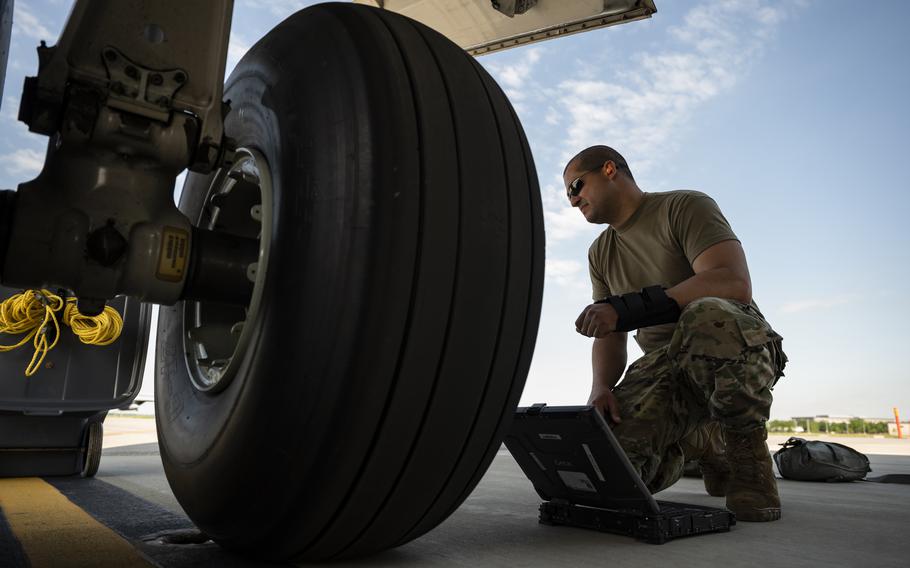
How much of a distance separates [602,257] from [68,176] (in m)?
1.69

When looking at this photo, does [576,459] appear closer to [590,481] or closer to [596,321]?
[590,481]

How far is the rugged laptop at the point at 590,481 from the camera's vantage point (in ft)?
4.01

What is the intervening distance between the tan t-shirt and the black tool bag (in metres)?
0.87

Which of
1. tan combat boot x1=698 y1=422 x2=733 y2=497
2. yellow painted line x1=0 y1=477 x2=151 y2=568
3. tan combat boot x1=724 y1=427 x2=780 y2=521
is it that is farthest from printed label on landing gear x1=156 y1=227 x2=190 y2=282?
tan combat boot x1=698 y1=422 x2=733 y2=497

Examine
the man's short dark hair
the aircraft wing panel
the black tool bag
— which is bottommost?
the black tool bag

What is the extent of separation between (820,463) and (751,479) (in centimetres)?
107

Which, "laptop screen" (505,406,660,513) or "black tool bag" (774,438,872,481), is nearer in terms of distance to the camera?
"laptop screen" (505,406,660,513)

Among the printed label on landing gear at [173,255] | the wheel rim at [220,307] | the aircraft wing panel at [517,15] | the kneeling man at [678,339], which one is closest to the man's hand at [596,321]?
the kneeling man at [678,339]

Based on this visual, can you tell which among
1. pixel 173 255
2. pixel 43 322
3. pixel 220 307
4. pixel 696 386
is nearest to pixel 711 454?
pixel 696 386

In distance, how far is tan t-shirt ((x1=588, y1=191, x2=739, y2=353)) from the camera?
5.80ft

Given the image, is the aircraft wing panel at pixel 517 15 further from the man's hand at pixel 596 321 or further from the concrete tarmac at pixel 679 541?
the concrete tarmac at pixel 679 541

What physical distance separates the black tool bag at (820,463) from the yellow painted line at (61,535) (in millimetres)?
2316

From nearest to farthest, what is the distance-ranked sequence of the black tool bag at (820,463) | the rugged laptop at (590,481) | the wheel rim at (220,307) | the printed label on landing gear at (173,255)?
the printed label on landing gear at (173,255) → the wheel rim at (220,307) → the rugged laptop at (590,481) → the black tool bag at (820,463)

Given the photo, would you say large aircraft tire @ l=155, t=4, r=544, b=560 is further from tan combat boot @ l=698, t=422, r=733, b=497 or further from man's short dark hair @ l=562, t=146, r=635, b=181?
tan combat boot @ l=698, t=422, r=733, b=497
